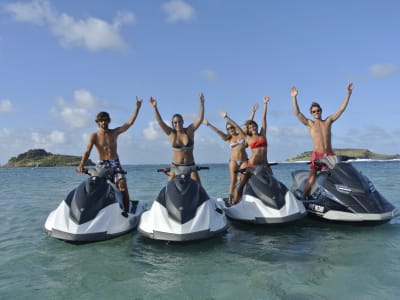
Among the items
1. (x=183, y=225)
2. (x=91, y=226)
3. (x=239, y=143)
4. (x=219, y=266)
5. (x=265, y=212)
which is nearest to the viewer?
(x=219, y=266)

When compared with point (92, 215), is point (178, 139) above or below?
above

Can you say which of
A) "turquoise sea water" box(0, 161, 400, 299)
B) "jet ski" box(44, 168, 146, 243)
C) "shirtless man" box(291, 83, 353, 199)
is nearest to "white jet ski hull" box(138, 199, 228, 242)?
"turquoise sea water" box(0, 161, 400, 299)

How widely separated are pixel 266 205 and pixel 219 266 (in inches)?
65.2

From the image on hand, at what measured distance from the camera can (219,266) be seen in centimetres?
360

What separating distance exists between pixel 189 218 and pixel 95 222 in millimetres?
1244

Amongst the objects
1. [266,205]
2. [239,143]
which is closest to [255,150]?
[239,143]

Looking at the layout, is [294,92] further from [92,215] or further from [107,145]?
[92,215]

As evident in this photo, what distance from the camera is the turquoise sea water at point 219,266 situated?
3000mm

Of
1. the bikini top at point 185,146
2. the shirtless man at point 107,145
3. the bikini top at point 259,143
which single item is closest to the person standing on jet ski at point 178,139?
the bikini top at point 185,146

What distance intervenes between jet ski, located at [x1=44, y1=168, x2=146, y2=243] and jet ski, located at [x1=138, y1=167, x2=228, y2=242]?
37 centimetres

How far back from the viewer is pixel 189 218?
4133 mm

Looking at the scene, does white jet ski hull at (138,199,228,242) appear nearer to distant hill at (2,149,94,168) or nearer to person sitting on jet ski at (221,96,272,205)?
person sitting on jet ski at (221,96,272,205)

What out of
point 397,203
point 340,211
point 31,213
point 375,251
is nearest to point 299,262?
point 375,251

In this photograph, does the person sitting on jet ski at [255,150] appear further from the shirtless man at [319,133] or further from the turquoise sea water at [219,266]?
the turquoise sea water at [219,266]
